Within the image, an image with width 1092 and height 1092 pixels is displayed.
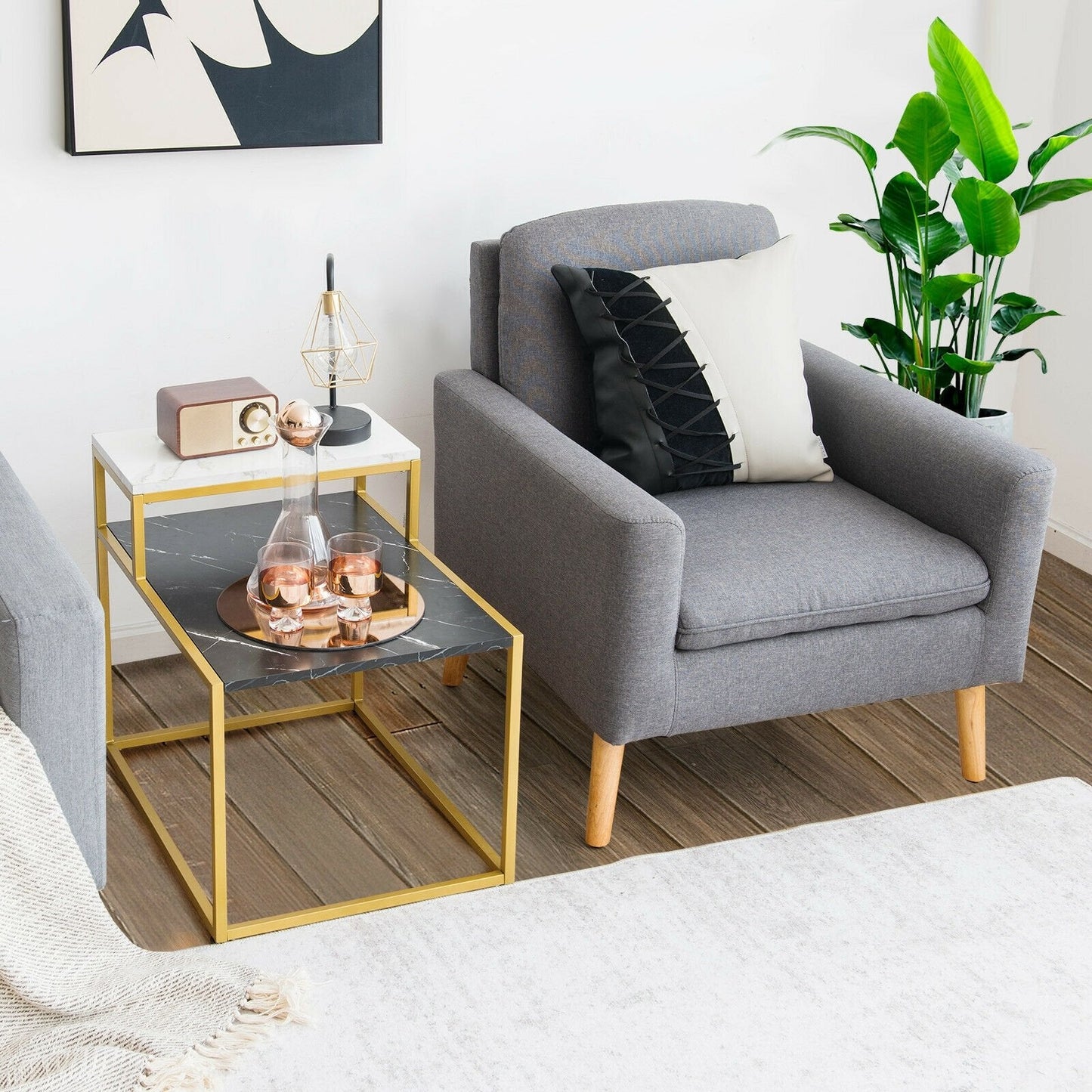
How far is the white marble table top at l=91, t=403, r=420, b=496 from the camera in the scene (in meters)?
2.26

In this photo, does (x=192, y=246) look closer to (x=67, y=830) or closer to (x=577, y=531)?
(x=577, y=531)

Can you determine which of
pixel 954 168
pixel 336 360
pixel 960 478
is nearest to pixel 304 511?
pixel 336 360

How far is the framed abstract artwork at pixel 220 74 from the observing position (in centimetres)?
252

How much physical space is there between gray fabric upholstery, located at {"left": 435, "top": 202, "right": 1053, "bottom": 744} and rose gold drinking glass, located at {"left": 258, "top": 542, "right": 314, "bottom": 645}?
0.39 meters

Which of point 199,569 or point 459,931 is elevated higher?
point 199,569

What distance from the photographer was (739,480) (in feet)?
8.80

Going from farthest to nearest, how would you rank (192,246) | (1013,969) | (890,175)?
1. (890,175)
2. (192,246)
3. (1013,969)

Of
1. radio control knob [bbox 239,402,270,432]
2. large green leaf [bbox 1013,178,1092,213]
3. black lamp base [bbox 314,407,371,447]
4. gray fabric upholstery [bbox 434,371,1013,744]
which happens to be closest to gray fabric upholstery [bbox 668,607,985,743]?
gray fabric upholstery [bbox 434,371,1013,744]

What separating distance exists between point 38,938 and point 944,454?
1.57m

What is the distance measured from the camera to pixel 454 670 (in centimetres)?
290

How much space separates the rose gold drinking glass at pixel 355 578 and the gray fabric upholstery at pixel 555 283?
1.88ft

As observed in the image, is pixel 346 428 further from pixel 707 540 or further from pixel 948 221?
pixel 948 221

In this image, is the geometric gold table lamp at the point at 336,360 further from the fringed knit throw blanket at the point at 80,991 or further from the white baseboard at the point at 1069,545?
the white baseboard at the point at 1069,545

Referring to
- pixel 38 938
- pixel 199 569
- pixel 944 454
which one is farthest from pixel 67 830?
pixel 944 454
